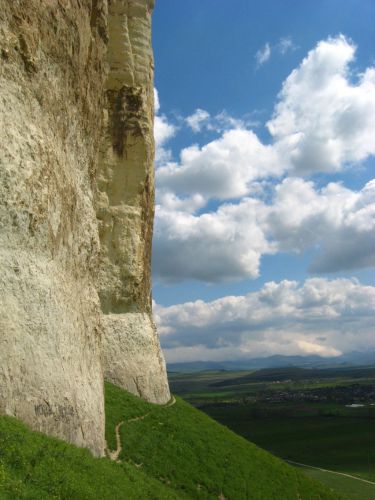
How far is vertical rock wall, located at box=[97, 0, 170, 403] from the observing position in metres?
30.7

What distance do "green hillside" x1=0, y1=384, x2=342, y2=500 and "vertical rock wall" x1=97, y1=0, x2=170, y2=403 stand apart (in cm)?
418

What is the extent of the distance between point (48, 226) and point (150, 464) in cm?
1144

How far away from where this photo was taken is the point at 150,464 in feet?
66.8

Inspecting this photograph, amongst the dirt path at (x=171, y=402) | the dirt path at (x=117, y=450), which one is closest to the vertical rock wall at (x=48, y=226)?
the dirt path at (x=117, y=450)

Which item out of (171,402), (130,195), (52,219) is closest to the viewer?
(52,219)

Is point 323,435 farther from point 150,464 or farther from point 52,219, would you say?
point 52,219

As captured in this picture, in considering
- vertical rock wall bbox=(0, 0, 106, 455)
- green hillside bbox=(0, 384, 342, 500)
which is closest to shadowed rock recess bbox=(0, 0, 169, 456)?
vertical rock wall bbox=(0, 0, 106, 455)

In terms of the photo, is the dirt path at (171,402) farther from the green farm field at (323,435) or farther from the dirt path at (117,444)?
the green farm field at (323,435)

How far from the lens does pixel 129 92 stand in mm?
33438

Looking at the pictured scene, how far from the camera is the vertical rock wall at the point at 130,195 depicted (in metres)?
30.7

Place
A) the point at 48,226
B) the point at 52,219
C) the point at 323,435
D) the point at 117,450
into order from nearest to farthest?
the point at 48,226 < the point at 52,219 < the point at 117,450 < the point at 323,435

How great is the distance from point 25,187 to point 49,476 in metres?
9.19

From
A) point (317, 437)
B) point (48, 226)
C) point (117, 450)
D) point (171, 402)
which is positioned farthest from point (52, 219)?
point (317, 437)

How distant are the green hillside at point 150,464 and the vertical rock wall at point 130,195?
4.18 meters
